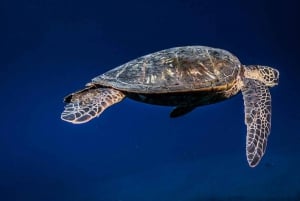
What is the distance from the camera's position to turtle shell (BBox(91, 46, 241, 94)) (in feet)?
17.4

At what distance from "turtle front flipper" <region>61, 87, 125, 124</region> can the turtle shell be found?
0.46ft

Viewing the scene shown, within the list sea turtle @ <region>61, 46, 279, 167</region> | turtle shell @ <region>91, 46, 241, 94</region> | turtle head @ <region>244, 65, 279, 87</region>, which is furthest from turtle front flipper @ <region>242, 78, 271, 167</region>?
turtle shell @ <region>91, 46, 241, 94</region>

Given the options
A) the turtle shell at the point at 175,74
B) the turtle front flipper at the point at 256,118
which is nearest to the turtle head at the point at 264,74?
the turtle front flipper at the point at 256,118

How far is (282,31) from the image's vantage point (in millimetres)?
11875

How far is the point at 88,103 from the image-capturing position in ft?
17.0

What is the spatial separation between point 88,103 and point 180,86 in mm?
1356

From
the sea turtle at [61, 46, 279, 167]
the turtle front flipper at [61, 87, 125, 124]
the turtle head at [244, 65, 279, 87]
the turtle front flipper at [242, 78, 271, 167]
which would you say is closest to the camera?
the turtle front flipper at [61, 87, 125, 124]

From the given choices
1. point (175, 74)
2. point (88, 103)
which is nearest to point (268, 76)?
point (175, 74)

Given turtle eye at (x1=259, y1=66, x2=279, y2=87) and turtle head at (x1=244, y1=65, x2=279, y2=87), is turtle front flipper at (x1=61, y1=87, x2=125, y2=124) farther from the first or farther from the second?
turtle eye at (x1=259, y1=66, x2=279, y2=87)

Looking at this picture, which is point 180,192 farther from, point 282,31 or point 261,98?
point 261,98

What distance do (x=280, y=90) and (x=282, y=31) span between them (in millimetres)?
2568

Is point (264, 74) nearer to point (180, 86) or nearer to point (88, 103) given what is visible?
point (180, 86)

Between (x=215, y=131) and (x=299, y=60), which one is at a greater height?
(x=299, y=60)

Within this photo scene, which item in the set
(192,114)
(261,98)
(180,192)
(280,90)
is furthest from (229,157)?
(261,98)
